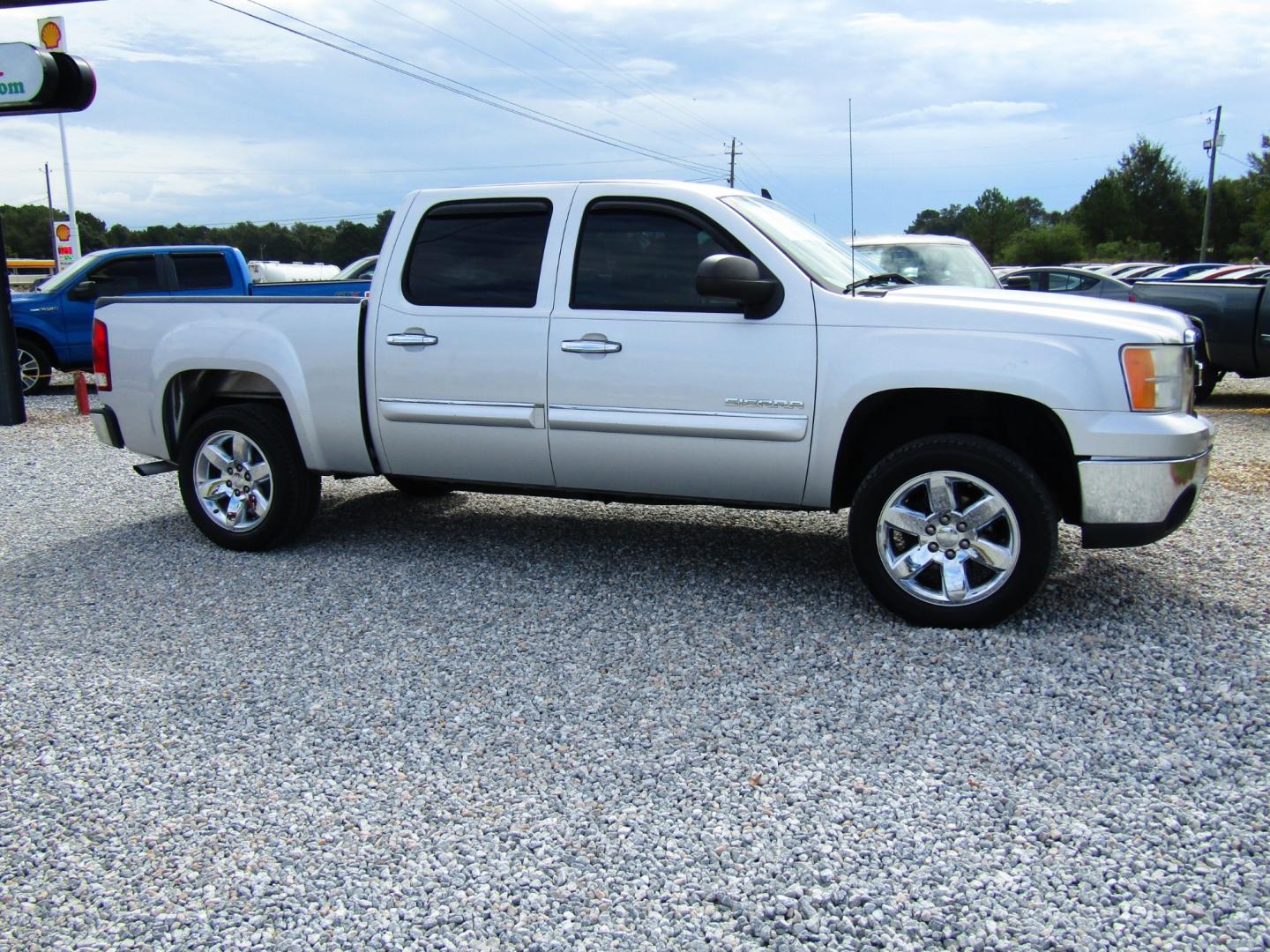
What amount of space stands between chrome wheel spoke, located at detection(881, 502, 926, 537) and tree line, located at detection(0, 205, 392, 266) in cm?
3873

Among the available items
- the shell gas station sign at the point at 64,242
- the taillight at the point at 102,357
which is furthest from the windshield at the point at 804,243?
the shell gas station sign at the point at 64,242

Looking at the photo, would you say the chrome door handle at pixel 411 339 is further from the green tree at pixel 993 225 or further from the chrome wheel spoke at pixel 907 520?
the green tree at pixel 993 225

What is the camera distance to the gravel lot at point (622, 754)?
273 cm

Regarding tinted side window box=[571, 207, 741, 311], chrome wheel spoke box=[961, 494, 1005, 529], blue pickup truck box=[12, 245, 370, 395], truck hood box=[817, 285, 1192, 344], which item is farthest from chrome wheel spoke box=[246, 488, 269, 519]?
blue pickup truck box=[12, 245, 370, 395]

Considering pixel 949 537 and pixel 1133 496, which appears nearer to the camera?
pixel 1133 496

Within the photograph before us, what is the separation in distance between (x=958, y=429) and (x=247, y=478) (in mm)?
3851

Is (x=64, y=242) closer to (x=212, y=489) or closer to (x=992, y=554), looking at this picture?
(x=212, y=489)

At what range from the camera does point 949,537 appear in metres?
4.61

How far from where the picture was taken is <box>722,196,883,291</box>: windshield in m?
4.98

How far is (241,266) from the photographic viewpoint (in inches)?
575

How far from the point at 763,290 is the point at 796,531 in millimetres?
2092

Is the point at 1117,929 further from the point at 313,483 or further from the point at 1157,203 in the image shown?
the point at 1157,203

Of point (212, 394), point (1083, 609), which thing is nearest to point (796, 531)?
point (1083, 609)

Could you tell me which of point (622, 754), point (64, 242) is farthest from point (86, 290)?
point (64, 242)
